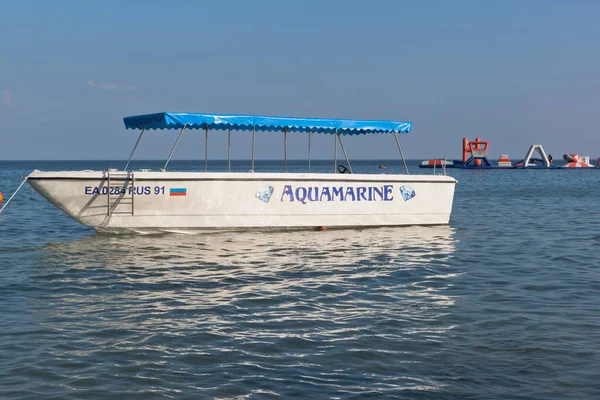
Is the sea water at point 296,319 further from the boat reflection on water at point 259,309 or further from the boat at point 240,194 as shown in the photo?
the boat at point 240,194

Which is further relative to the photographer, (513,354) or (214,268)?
(214,268)

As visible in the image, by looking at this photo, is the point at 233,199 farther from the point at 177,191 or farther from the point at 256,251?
the point at 256,251

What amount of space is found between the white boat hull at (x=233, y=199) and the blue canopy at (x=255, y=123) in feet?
4.13

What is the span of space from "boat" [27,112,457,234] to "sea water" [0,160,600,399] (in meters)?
0.61

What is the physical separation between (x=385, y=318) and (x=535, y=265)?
531cm

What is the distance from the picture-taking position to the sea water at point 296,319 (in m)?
5.84

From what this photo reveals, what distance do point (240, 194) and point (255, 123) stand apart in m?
1.82

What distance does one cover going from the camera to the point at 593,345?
22.8 ft

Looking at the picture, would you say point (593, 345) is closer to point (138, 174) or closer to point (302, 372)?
point (302, 372)

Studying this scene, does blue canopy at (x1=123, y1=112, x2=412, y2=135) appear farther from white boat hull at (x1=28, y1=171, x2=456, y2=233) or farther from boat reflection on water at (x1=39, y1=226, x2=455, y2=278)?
boat reflection on water at (x1=39, y1=226, x2=455, y2=278)

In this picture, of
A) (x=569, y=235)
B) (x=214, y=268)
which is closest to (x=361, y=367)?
(x=214, y=268)

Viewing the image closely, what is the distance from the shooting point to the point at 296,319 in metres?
7.96

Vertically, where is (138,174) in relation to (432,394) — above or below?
above

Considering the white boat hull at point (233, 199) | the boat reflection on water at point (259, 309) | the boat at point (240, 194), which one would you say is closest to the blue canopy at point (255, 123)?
the boat at point (240, 194)
